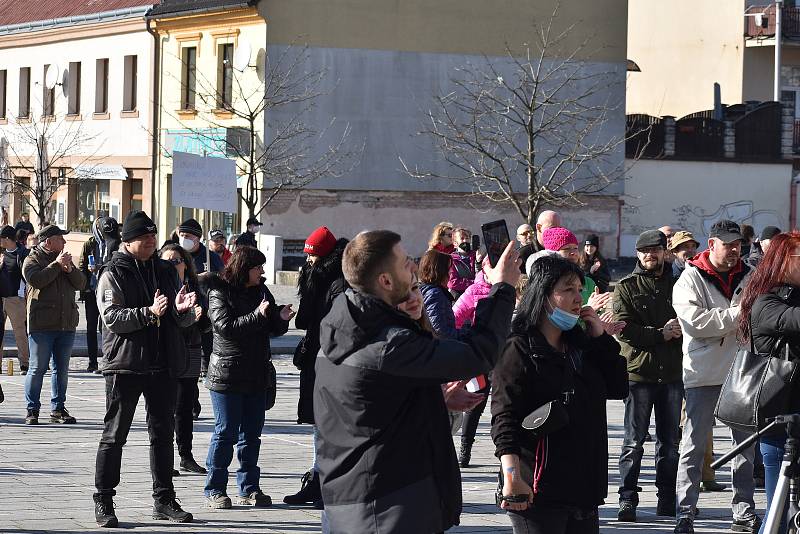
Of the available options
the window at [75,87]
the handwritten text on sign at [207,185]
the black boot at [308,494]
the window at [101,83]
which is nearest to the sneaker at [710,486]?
the black boot at [308,494]

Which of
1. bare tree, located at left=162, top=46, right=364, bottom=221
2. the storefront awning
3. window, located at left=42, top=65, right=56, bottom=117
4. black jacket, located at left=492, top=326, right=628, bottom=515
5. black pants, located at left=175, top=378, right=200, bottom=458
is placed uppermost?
window, located at left=42, top=65, right=56, bottom=117

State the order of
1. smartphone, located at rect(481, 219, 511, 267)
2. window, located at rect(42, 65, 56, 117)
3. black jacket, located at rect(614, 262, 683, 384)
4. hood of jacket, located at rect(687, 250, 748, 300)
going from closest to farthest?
smartphone, located at rect(481, 219, 511, 267) → hood of jacket, located at rect(687, 250, 748, 300) → black jacket, located at rect(614, 262, 683, 384) → window, located at rect(42, 65, 56, 117)

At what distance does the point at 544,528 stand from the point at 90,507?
4504 mm

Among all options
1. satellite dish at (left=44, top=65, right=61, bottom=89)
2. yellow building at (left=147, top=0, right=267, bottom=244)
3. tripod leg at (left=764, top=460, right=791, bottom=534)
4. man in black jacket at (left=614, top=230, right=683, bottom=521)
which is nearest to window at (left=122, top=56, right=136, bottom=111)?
yellow building at (left=147, top=0, right=267, bottom=244)

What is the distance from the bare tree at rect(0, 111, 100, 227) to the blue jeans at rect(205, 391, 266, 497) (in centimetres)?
3464

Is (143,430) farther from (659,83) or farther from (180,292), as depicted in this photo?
(659,83)

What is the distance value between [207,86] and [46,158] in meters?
8.12

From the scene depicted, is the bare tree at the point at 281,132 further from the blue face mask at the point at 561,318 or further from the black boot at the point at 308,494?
the blue face mask at the point at 561,318

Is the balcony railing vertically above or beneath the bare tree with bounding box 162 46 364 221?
above

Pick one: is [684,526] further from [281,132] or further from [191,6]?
[191,6]

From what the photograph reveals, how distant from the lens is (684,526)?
30.6ft

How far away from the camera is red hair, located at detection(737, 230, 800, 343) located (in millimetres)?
7801

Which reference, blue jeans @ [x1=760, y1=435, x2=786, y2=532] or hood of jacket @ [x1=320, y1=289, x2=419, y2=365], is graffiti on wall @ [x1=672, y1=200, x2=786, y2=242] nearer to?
blue jeans @ [x1=760, y1=435, x2=786, y2=532]

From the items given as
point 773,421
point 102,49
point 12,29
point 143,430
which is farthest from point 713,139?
point 773,421
